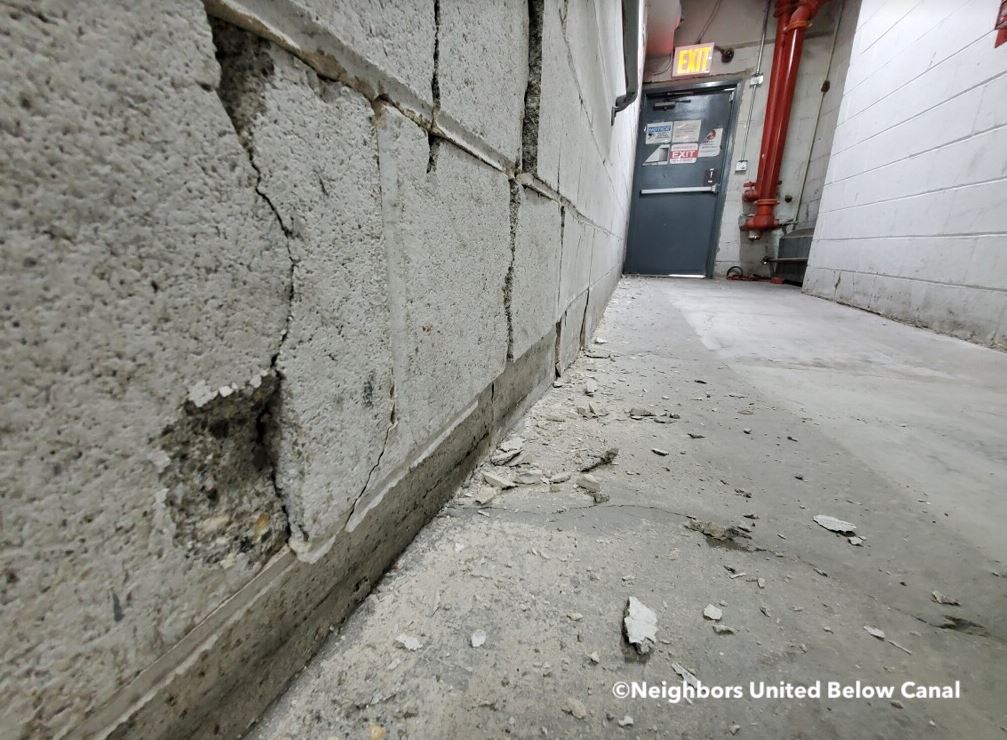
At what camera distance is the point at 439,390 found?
0.75 m

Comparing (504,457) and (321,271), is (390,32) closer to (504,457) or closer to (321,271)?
(321,271)

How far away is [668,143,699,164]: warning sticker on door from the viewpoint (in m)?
6.19

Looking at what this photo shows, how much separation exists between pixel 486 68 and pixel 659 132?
22.3 ft

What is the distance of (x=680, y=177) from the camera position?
20.7ft

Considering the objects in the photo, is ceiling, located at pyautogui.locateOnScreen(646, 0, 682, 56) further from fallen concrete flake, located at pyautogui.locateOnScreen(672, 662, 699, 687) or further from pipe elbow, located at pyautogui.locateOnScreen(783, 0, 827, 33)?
fallen concrete flake, located at pyautogui.locateOnScreen(672, 662, 699, 687)

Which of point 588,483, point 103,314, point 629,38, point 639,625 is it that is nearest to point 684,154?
point 629,38

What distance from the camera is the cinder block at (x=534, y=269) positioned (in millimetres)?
1057

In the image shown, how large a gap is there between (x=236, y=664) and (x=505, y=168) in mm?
935

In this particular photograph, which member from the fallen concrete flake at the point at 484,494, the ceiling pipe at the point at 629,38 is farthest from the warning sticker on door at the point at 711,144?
the fallen concrete flake at the point at 484,494

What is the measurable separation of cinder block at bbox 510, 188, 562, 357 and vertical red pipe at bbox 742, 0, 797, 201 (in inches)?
231

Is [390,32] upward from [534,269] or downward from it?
upward

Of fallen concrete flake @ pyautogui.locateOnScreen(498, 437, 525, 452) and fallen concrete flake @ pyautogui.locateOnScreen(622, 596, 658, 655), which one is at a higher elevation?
fallen concrete flake @ pyautogui.locateOnScreen(498, 437, 525, 452)

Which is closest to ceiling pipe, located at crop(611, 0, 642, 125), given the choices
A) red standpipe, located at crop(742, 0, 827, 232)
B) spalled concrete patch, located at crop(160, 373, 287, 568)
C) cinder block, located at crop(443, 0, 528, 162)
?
cinder block, located at crop(443, 0, 528, 162)

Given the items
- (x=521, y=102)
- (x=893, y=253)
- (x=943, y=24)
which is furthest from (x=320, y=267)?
(x=943, y=24)
